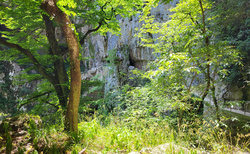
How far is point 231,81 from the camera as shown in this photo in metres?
5.04

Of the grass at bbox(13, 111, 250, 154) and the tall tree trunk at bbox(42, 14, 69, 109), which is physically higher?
the tall tree trunk at bbox(42, 14, 69, 109)

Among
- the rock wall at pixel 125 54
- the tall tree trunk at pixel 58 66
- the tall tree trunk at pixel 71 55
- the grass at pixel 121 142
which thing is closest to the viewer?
the grass at pixel 121 142

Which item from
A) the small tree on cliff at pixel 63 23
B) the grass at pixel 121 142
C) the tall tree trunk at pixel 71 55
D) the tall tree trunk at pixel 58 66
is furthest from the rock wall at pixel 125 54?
the grass at pixel 121 142

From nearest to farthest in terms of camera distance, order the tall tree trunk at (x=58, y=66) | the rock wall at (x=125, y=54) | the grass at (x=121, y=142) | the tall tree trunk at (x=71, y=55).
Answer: the grass at (x=121, y=142), the tall tree trunk at (x=71, y=55), the tall tree trunk at (x=58, y=66), the rock wall at (x=125, y=54)

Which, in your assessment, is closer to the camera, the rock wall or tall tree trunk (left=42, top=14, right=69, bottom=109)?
tall tree trunk (left=42, top=14, right=69, bottom=109)

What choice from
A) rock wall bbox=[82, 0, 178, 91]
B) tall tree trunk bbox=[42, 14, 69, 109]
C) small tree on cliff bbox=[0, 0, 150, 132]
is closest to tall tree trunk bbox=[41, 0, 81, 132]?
small tree on cliff bbox=[0, 0, 150, 132]

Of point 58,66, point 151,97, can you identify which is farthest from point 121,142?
point 58,66

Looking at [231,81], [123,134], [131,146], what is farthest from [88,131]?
[231,81]

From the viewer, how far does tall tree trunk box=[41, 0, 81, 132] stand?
2174 millimetres

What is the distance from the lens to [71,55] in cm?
225

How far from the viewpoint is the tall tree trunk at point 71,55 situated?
217 centimetres

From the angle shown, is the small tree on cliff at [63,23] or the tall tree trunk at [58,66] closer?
the small tree on cliff at [63,23]

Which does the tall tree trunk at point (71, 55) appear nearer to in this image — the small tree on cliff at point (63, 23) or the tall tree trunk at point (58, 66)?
the small tree on cliff at point (63, 23)

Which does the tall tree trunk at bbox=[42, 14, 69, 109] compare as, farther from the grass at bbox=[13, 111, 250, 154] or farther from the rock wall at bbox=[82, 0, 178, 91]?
the rock wall at bbox=[82, 0, 178, 91]
